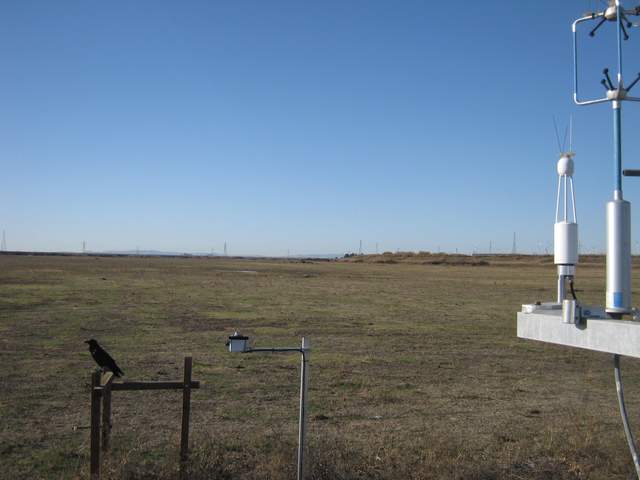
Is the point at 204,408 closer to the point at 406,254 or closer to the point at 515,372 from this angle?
the point at 515,372

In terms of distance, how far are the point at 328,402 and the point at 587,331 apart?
19.9ft

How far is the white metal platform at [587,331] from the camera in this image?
161 inches

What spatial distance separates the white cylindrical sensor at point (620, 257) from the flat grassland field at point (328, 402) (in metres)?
2.83

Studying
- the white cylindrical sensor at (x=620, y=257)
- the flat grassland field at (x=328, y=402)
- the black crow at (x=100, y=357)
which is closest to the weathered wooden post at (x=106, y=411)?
the flat grassland field at (x=328, y=402)

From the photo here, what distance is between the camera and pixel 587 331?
438cm

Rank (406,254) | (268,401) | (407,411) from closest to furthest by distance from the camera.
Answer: (407,411), (268,401), (406,254)

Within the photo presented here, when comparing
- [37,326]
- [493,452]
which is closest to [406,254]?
[37,326]

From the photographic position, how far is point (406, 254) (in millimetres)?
155250

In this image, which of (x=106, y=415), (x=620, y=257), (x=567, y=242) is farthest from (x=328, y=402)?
(x=620, y=257)

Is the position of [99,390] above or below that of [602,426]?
above

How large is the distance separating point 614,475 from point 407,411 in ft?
11.2

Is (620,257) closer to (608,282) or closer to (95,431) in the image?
(608,282)

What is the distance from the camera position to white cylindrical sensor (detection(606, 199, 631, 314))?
439 cm

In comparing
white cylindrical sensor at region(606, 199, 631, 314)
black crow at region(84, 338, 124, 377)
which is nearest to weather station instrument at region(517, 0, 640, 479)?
white cylindrical sensor at region(606, 199, 631, 314)
